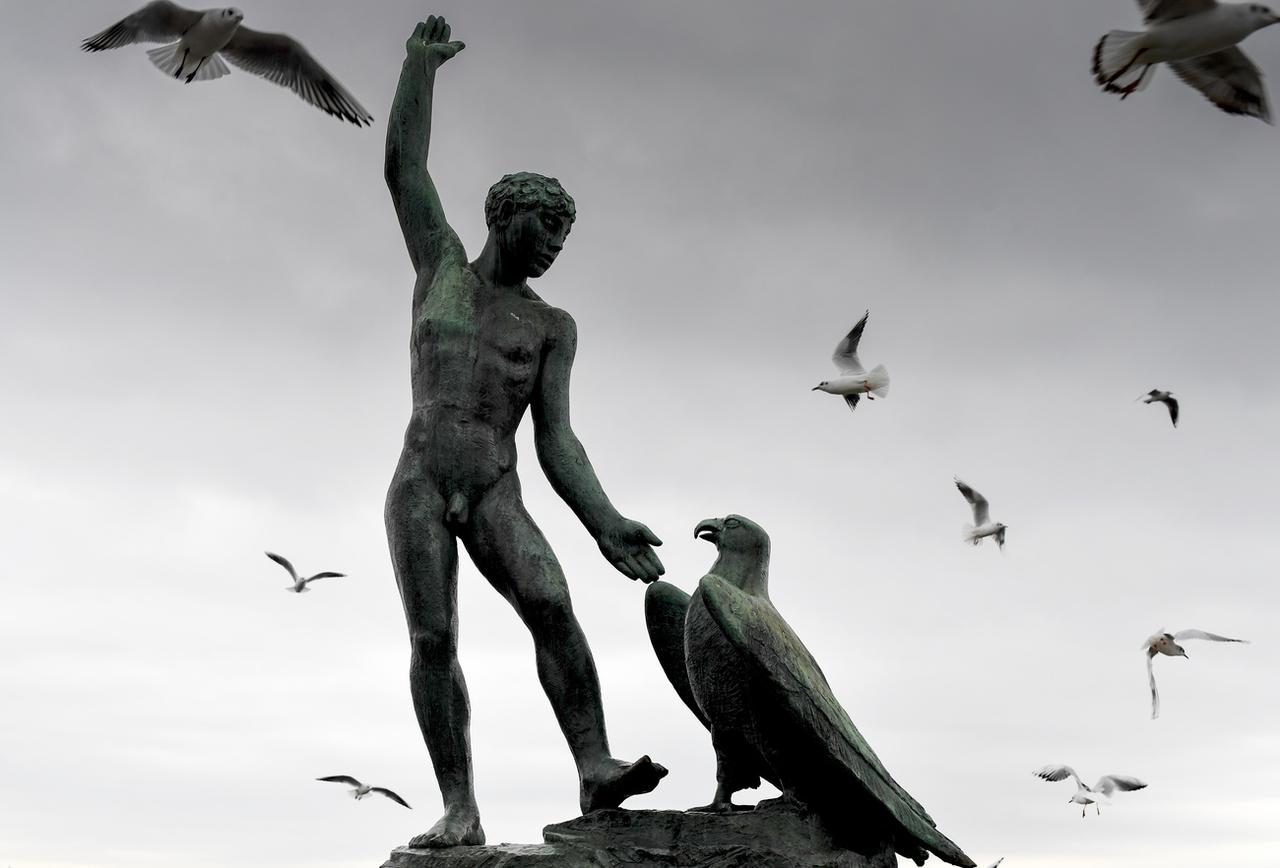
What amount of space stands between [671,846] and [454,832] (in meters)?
1.01

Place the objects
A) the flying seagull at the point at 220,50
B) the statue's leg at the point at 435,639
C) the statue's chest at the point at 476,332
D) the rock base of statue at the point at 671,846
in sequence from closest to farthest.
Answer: the rock base of statue at the point at 671,846 < the statue's leg at the point at 435,639 < the statue's chest at the point at 476,332 < the flying seagull at the point at 220,50

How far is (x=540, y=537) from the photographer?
8.45 m

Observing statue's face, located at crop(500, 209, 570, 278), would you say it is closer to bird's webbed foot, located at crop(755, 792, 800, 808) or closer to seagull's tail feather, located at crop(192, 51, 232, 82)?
bird's webbed foot, located at crop(755, 792, 800, 808)

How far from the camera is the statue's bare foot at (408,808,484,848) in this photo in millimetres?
7758

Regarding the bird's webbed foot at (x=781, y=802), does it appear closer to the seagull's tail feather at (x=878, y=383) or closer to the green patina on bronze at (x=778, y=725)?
the green patina on bronze at (x=778, y=725)

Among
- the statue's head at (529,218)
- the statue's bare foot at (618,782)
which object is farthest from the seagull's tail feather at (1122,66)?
the statue's bare foot at (618,782)

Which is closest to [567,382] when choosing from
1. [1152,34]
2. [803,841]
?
[803,841]

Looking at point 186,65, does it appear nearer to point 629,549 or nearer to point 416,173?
point 416,173

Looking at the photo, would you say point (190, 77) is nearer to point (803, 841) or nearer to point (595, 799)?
point (595, 799)

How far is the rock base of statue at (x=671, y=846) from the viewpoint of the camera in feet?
24.6

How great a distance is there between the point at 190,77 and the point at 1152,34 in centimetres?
629

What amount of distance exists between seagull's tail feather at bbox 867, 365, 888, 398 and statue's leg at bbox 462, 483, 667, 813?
7.79 m

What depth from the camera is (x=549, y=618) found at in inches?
324

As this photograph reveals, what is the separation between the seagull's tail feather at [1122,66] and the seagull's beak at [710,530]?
3.67 m
